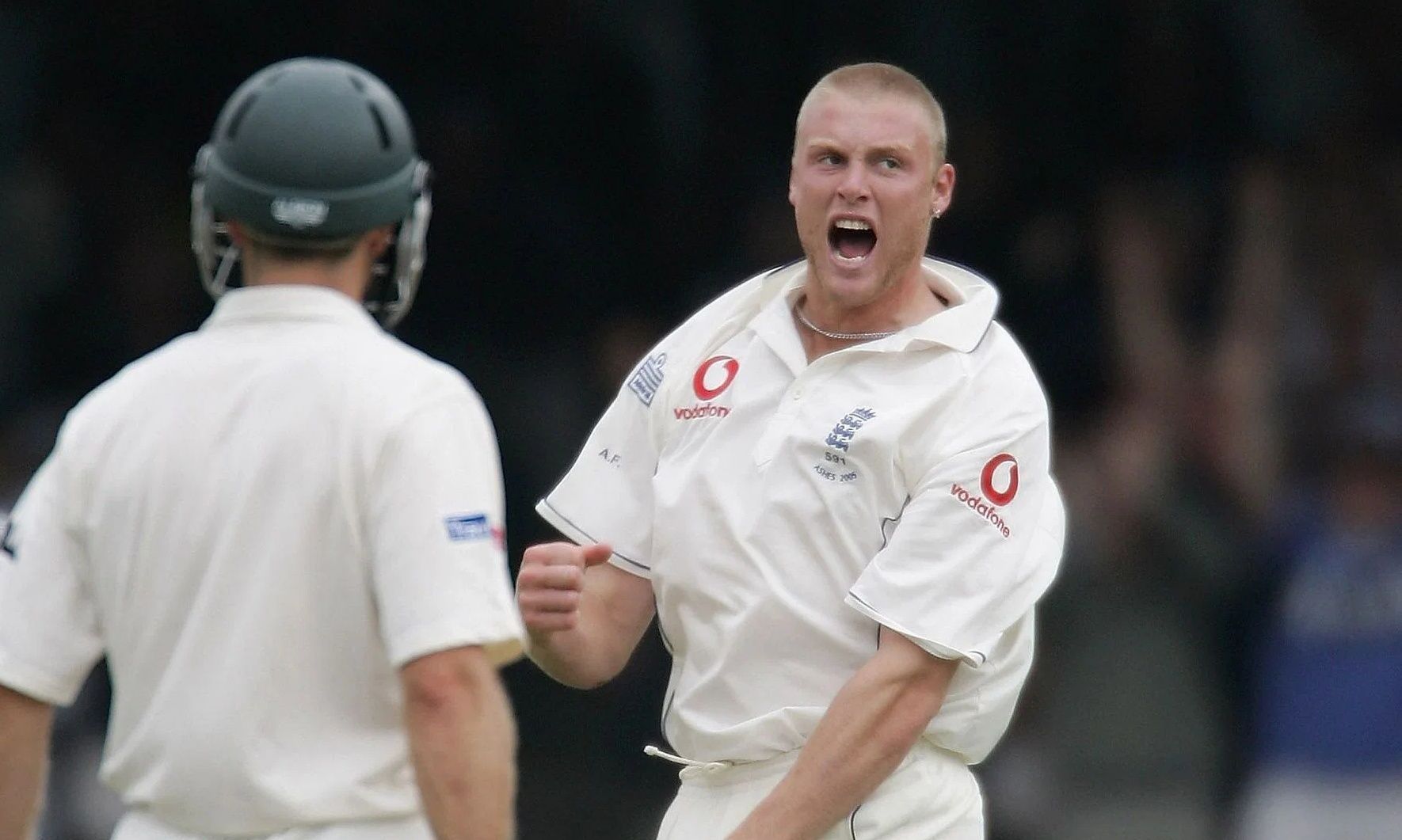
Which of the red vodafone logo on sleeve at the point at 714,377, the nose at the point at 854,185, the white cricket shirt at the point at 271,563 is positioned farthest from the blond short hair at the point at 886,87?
the white cricket shirt at the point at 271,563

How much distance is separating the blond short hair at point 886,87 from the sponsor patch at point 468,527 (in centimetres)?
125

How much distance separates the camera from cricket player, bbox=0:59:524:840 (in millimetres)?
2906

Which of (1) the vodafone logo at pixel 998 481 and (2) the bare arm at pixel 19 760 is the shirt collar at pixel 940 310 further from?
(2) the bare arm at pixel 19 760

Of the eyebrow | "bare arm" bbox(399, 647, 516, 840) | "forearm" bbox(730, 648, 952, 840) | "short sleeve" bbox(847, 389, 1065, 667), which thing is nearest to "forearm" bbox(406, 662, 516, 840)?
"bare arm" bbox(399, 647, 516, 840)

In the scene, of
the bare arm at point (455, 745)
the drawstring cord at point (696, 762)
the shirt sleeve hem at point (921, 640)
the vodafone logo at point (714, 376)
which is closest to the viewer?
the bare arm at point (455, 745)

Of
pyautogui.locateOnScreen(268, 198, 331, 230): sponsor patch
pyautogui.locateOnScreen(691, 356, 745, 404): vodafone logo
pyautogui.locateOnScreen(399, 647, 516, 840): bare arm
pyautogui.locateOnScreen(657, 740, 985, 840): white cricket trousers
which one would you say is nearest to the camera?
pyautogui.locateOnScreen(399, 647, 516, 840): bare arm

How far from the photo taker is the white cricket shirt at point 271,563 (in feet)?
9.57

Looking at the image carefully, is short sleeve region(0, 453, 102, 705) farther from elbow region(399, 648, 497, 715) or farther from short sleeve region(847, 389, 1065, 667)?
short sleeve region(847, 389, 1065, 667)

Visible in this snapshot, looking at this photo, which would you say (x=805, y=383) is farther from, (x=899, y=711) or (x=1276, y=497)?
(x=1276, y=497)

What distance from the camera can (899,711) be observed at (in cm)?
361

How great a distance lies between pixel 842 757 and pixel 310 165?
128 cm

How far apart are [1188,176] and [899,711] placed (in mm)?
4551

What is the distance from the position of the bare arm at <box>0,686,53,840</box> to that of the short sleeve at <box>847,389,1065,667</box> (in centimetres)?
128

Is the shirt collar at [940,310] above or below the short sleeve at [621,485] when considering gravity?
above
